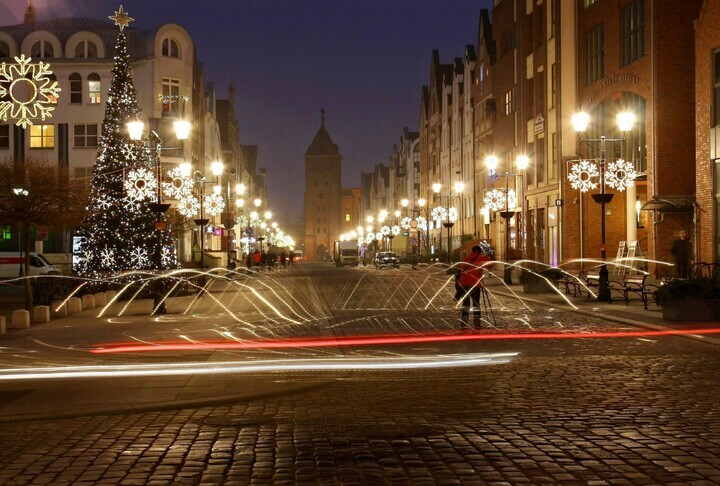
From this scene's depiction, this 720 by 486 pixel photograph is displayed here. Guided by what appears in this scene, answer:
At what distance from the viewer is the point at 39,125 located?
7500 cm

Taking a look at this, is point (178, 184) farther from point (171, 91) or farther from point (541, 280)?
point (171, 91)

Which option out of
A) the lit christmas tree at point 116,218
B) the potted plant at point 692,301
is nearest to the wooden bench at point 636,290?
the potted plant at point 692,301

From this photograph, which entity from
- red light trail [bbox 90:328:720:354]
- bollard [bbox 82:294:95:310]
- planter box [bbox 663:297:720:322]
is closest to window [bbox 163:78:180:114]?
bollard [bbox 82:294:95:310]

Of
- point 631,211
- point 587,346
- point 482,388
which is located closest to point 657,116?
point 631,211

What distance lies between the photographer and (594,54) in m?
50.7

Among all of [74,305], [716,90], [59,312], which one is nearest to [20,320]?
[59,312]

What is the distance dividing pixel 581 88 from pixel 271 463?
154 ft

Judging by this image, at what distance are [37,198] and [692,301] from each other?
88.1 ft

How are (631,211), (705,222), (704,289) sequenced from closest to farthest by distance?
(704,289)
(705,222)
(631,211)

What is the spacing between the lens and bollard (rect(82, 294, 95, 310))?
31.5 meters

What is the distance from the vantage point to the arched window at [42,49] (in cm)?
7631

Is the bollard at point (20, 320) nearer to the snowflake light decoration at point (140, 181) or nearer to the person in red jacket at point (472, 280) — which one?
the person in red jacket at point (472, 280)

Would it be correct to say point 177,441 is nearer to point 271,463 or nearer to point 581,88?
point 271,463

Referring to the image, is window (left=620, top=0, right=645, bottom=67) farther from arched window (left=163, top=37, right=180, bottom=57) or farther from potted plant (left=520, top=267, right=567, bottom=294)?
arched window (left=163, top=37, right=180, bottom=57)
